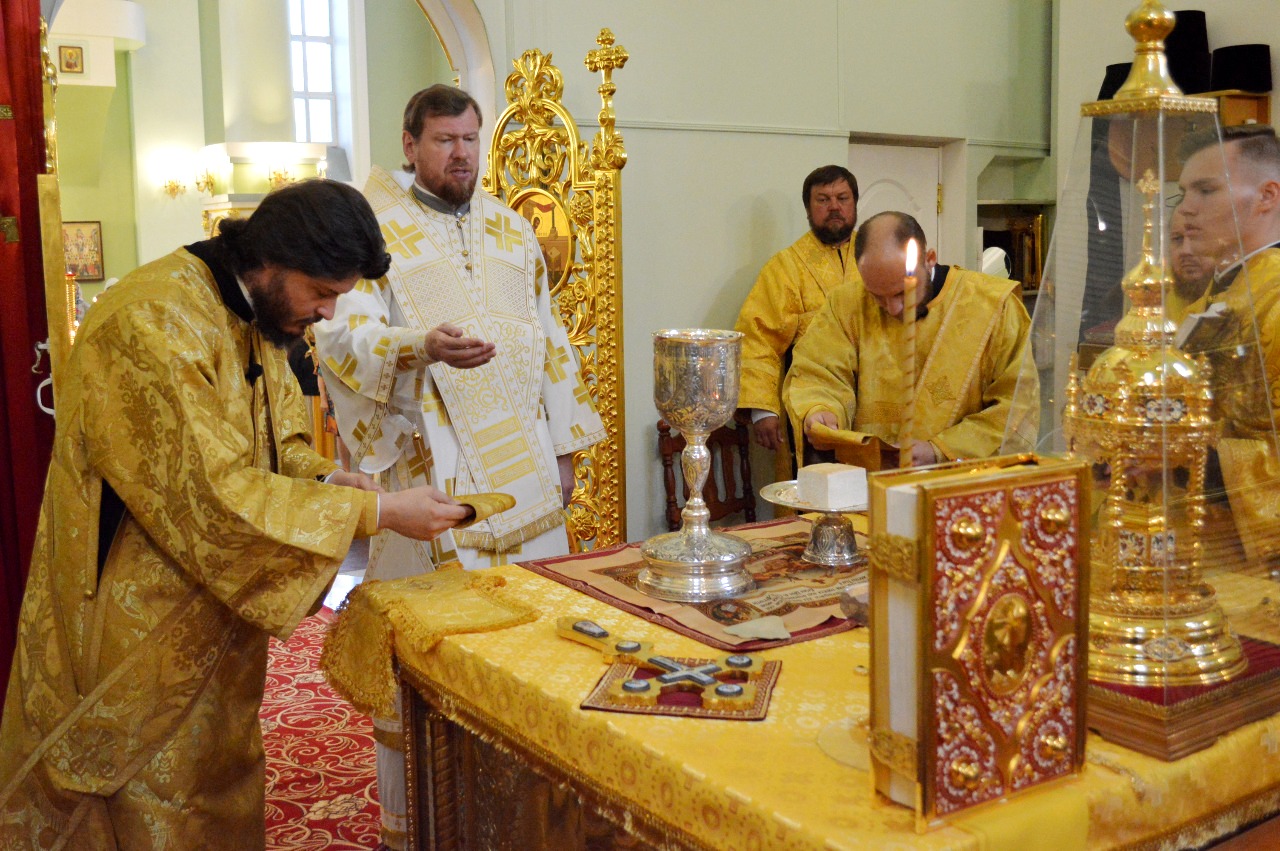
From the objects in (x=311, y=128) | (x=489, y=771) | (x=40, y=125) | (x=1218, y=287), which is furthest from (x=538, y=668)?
(x=311, y=128)

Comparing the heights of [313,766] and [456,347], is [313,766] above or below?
below

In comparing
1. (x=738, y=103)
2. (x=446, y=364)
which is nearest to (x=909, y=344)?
(x=446, y=364)

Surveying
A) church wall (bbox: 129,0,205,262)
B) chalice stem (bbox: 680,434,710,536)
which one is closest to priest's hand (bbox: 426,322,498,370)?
chalice stem (bbox: 680,434,710,536)

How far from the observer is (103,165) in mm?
12711

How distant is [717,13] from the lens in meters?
5.56

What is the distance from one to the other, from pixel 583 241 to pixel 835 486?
2249 millimetres

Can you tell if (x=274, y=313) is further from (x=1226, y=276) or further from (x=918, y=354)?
(x=918, y=354)

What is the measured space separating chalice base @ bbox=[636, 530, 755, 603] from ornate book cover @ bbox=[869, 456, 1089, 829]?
33.6 inches

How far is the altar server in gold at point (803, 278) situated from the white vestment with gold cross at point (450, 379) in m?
1.96

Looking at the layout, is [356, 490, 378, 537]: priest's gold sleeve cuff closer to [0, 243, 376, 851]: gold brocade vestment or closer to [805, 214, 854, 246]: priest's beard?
[0, 243, 376, 851]: gold brocade vestment

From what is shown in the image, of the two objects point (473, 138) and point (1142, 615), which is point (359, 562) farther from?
point (1142, 615)

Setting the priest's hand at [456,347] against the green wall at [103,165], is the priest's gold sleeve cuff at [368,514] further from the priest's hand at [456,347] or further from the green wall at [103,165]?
the green wall at [103,165]

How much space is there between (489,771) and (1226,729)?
117 centimetres

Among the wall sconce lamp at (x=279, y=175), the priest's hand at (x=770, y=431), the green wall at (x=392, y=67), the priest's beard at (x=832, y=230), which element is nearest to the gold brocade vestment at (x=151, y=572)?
the priest's hand at (x=770, y=431)
